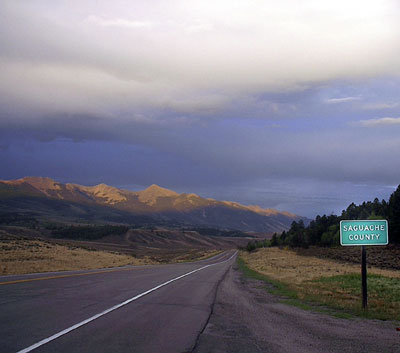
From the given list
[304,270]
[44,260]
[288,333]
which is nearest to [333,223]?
[304,270]

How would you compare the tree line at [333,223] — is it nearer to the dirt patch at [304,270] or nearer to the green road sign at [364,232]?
the dirt patch at [304,270]

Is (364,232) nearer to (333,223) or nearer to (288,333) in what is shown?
(288,333)

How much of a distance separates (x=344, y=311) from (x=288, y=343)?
5813 mm

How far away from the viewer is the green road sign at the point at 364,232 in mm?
14969

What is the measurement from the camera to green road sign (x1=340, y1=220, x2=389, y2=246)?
15.0 meters

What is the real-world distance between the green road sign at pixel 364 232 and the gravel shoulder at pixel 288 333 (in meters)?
2.91

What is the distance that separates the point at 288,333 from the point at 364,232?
6.05 metres

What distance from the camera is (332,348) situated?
9.05m

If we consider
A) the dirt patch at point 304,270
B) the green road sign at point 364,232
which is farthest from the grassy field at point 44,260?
the green road sign at point 364,232

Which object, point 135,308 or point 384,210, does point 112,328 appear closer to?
point 135,308

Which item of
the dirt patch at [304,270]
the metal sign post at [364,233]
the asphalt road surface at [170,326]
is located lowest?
the dirt patch at [304,270]

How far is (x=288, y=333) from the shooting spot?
1043cm

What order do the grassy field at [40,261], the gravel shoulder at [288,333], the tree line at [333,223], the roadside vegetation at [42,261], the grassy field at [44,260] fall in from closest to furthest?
the gravel shoulder at [288,333] → the grassy field at [40,261] → the roadside vegetation at [42,261] → the grassy field at [44,260] → the tree line at [333,223]

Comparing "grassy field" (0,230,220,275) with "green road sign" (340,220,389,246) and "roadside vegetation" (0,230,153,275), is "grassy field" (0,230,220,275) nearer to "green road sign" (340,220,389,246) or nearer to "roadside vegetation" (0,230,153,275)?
"roadside vegetation" (0,230,153,275)
